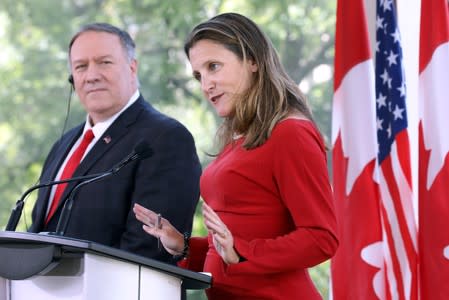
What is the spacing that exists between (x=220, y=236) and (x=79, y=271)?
0.35 metres

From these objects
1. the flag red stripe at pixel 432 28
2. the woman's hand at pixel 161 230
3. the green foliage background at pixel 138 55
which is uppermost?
the green foliage background at pixel 138 55

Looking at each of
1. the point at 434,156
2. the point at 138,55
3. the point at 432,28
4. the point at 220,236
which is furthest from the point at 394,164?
the point at 138,55

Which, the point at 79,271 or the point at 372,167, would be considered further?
the point at 372,167

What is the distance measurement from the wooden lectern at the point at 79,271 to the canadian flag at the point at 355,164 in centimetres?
120

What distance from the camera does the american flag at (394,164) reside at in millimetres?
2842

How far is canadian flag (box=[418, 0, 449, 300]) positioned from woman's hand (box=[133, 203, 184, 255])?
0.98 meters

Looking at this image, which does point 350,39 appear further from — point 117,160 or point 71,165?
point 71,165

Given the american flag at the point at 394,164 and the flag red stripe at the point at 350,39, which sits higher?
the flag red stripe at the point at 350,39

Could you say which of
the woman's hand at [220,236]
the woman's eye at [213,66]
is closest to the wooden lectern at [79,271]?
the woman's hand at [220,236]

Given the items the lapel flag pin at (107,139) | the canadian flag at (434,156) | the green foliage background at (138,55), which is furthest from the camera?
the green foliage background at (138,55)

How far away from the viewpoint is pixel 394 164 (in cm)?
294

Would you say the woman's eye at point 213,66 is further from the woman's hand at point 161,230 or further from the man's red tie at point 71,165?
the man's red tie at point 71,165

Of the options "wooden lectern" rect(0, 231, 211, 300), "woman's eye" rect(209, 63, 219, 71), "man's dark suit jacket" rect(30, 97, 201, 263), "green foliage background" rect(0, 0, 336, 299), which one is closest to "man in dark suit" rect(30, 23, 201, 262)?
"man's dark suit jacket" rect(30, 97, 201, 263)

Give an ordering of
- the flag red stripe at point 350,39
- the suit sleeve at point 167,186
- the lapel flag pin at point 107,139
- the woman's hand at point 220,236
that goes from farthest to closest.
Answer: the flag red stripe at point 350,39 < the lapel flag pin at point 107,139 < the suit sleeve at point 167,186 < the woman's hand at point 220,236
